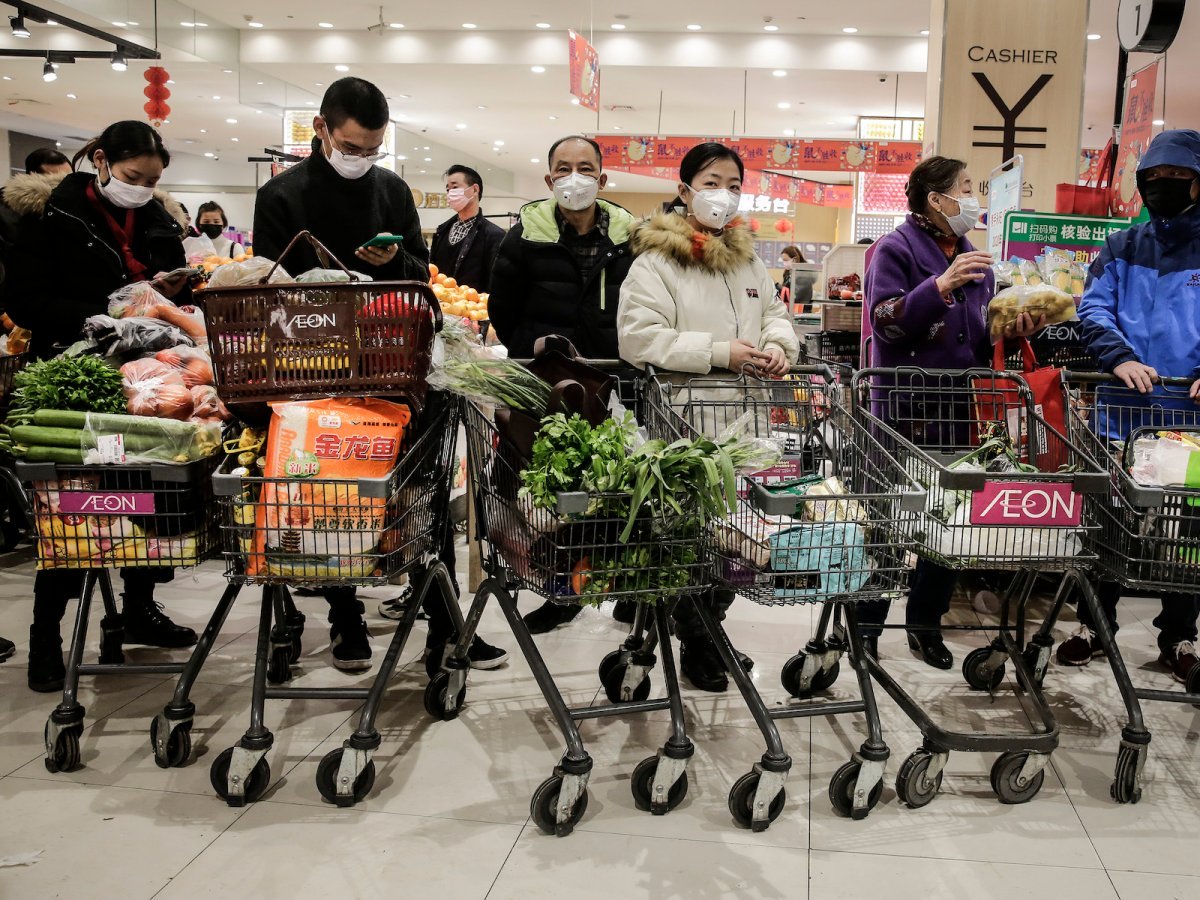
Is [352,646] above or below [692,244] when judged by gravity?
below

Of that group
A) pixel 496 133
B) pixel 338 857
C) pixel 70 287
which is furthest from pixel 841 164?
pixel 338 857

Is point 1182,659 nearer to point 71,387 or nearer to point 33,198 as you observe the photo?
point 71,387

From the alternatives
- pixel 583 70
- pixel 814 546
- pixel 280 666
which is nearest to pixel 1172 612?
pixel 814 546

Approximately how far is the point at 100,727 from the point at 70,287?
1.55m

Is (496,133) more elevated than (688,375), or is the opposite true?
(496,133)

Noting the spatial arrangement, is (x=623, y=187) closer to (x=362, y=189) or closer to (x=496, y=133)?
(x=496, y=133)

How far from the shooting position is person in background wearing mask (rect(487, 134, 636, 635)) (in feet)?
11.4

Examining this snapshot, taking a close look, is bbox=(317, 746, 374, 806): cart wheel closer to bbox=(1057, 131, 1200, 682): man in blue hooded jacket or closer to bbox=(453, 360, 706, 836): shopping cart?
bbox=(453, 360, 706, 836): shopping cart

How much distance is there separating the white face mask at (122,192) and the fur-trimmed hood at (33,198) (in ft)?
0.79

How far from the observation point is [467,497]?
3658 millimetres

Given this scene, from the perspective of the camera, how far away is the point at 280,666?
10.7 ft

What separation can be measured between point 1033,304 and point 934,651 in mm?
1291

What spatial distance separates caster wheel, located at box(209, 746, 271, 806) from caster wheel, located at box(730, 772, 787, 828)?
1188 millimetres

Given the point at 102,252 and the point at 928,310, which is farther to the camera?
the point at 102,252
